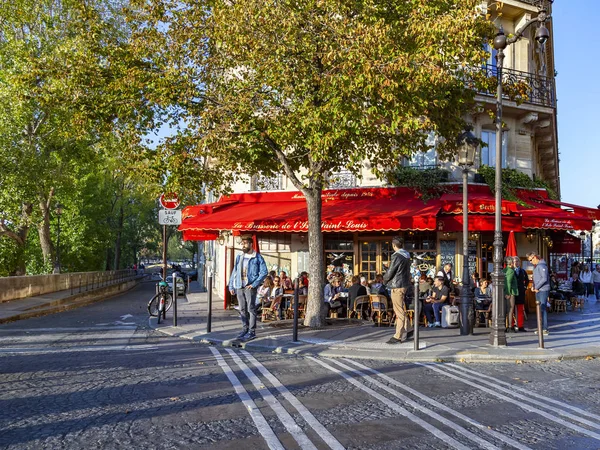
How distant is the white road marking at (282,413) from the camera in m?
4.79

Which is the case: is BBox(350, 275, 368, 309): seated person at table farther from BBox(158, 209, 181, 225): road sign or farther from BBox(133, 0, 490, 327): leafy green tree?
BBox(158, 209, 181, 225): road sign

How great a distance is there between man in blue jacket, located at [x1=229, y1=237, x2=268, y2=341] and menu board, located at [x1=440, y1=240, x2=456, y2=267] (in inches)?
326

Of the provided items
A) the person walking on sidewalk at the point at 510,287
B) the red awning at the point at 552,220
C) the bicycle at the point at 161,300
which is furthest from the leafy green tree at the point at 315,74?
the red awning at the point at 552,220

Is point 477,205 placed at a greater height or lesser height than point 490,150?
lesser

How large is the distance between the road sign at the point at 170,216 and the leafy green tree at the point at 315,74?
1.45 metres

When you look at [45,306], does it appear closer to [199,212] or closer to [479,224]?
Result: [199,212]

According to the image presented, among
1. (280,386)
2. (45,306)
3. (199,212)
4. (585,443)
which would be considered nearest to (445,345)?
(280,386)

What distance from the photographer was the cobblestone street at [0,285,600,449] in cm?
491

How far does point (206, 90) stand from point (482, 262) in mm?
9867

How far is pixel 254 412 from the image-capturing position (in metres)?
5.66

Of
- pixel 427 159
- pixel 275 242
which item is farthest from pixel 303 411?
pixel 427 159

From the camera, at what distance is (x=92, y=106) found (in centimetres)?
Answer: 1302

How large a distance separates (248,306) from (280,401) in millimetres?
4989

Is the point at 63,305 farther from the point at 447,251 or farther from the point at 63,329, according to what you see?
the point at 447,251
